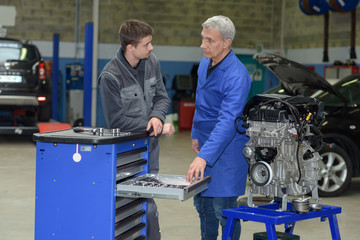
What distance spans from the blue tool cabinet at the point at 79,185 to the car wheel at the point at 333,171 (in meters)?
4.09

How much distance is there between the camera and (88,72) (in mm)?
11711

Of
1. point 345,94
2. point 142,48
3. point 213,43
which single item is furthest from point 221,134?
point 345,94

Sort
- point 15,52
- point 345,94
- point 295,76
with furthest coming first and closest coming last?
1. point 15,52
2. point 345,94
3. point 295,76

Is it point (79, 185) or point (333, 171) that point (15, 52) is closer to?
point (333, 171)

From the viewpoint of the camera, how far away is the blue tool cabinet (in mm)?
3070

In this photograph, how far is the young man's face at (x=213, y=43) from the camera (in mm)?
3504

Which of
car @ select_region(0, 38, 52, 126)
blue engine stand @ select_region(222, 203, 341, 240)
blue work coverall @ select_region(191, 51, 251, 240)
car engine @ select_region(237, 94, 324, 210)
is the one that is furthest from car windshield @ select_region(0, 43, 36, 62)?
blue engine stand @ select_region(222, 203, 341, 240)

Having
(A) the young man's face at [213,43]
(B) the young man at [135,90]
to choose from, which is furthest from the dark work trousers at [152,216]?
(A) the young man's face at [213,43]

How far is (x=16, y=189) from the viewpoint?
7.02 m

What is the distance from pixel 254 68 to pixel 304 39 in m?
1.62

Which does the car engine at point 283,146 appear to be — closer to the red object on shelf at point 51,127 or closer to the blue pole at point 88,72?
the red object on shelf at point 51,127

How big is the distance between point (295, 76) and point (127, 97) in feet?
12.7

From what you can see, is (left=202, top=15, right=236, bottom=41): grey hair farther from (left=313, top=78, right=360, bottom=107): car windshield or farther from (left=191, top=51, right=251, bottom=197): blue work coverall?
(left=313, top=78, right=360, bottom=107): car windshield

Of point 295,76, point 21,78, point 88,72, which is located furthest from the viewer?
point 88,72
